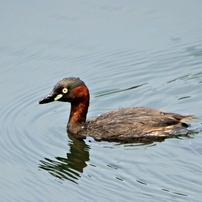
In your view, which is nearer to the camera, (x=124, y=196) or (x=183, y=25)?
(x=124, y=196)

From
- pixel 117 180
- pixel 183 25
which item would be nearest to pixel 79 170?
pixel 117 180

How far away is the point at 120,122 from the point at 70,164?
43.6 inches

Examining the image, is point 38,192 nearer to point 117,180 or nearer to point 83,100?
point 117,180

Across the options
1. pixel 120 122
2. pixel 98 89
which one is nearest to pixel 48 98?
pixel 120 122

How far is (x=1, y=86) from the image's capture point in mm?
12938

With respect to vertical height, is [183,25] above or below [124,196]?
above

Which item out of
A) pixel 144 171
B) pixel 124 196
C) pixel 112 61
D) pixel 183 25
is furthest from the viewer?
pixel 183 25

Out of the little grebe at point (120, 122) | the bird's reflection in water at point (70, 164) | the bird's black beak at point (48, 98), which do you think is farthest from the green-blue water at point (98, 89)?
the bird's black beak at point (48, 98)

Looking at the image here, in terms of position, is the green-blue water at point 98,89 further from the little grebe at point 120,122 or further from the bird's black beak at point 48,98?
the bird's black beak at point 48,98

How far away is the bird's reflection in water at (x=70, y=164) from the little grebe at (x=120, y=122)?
1.24 ft

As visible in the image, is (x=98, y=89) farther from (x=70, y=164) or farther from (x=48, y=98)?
(x=70, y=164)

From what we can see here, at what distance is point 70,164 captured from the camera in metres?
10.7

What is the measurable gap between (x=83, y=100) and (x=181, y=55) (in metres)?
2.49

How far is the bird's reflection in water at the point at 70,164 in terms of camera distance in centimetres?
1032
